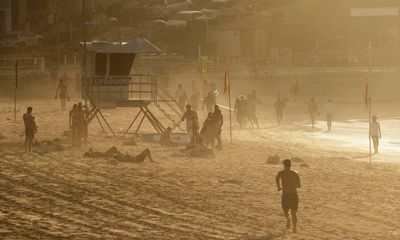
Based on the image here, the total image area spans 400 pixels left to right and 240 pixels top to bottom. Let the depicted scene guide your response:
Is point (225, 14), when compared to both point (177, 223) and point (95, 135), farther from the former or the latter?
point (177, 223)

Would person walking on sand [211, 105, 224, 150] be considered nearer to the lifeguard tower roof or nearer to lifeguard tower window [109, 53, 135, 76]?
the lifeguard tower roof

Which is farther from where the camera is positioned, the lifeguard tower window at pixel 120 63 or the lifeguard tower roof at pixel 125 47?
the lifeguard tower window at pixel 120 63

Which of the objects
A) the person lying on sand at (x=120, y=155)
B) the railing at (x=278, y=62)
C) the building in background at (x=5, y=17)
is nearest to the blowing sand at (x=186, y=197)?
the person lying on sand at (x=120, y=155)

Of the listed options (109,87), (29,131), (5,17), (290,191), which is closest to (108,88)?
(109,87)

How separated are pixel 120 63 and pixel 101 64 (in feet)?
1.98

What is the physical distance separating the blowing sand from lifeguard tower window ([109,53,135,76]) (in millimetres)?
3048

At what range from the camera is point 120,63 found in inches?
1163

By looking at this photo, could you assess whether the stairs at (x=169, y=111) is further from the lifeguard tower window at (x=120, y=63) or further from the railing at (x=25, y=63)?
the railing at (x=25, y=63)

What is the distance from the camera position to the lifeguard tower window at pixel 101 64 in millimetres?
29234

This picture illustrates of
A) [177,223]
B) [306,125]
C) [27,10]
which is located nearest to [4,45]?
[27,10]

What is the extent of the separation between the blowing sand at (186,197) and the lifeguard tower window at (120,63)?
3048mm

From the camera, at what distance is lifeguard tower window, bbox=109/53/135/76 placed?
29.4 m

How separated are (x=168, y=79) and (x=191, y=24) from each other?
14.6 meters

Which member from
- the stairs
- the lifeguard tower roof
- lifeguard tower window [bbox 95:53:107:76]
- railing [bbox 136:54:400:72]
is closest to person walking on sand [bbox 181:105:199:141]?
the stairs
